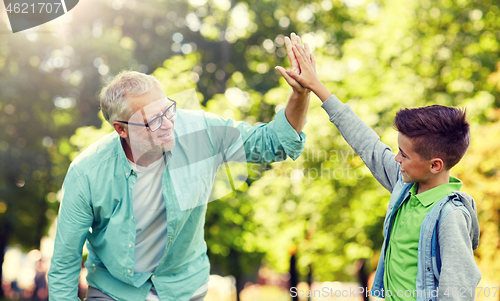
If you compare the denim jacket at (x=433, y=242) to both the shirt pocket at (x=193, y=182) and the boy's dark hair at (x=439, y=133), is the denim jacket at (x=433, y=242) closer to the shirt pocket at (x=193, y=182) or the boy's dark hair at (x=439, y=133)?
the boy's dark hair at (x=439, y=133)

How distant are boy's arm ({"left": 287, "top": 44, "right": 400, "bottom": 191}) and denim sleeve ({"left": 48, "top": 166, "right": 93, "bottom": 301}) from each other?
130 centimetres

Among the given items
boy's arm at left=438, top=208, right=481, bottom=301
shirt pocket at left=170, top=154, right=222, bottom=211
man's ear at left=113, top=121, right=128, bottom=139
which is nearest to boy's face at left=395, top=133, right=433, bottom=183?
boy's arm at left=438, top=208, right=481, bottom=301

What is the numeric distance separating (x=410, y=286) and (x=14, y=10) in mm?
6130

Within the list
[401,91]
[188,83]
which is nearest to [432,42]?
[401,91]

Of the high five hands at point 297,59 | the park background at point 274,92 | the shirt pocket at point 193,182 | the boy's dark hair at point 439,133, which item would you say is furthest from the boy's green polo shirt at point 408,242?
the park background at point 274,92

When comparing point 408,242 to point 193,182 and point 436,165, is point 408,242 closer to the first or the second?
point 436,165

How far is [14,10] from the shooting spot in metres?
5.61

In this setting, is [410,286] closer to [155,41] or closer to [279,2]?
[279,2]

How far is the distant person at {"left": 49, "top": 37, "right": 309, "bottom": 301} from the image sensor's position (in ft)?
7.16

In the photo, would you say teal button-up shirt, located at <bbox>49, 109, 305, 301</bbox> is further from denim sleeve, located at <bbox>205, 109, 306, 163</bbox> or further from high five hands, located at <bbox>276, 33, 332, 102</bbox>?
high five hands, located at <bbox>276, 33, 332, 102</bbox>

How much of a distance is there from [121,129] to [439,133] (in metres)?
1.67

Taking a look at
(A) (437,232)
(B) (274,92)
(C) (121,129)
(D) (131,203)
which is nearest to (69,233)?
(D) (131,203)

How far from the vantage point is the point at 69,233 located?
217cm

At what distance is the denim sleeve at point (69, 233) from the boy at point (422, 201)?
50.2 inches
